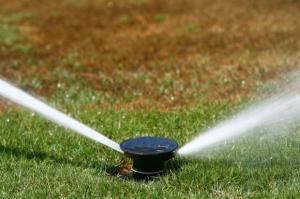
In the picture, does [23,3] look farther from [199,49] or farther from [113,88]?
[113,88]

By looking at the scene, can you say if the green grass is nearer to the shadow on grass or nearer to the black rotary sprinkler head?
the shadow on grass

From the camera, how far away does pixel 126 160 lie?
599cm

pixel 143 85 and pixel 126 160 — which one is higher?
pixel 143 85

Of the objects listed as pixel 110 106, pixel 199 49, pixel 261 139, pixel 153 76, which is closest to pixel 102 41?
pixel 199 49

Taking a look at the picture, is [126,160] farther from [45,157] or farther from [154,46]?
[154,46]

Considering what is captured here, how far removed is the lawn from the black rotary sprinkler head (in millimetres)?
126

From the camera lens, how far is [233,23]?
44.0 feet

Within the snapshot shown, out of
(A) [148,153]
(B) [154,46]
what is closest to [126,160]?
(A) [148,153]

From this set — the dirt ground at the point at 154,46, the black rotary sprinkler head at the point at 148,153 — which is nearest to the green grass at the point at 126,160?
the black rotary sprinkler head at the point at 148,153

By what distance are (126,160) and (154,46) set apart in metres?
6.09

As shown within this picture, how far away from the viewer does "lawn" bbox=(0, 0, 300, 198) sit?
5.38 metres

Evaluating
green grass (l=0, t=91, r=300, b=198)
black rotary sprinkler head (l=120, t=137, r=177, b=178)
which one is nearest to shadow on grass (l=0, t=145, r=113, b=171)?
green grass (l=0, t=91, r=300, b=198)

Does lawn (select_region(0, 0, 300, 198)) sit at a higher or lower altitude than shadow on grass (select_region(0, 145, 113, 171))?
higher

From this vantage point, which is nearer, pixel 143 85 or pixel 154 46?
pixel 143 85
